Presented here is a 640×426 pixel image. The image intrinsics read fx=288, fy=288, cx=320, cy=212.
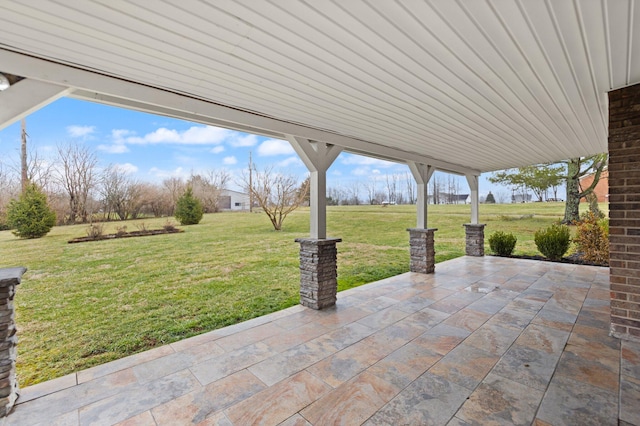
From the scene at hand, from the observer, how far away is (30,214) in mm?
4438

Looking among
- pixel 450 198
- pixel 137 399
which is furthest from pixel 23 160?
pixel 450 198

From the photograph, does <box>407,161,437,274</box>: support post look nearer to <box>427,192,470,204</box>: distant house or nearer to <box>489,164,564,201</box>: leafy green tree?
<box>489,164,564,201</box>: leafy green tree

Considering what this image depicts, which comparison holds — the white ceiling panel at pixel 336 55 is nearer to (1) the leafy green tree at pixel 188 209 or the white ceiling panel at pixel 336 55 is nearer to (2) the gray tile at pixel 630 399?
(2) the gray tile at pixel 630 399

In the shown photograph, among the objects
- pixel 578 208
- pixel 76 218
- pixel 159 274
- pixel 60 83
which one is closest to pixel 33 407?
pixel 60 83

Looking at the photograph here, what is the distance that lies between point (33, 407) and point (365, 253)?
24.3 ft

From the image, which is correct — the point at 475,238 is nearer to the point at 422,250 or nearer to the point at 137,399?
the point at 422,250

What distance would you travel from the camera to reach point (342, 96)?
2.75 metres

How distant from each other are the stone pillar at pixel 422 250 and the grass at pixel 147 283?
84cm

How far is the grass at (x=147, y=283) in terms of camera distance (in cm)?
360

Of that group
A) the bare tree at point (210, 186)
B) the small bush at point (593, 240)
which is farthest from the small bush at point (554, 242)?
the bare tree at point (210, 186)

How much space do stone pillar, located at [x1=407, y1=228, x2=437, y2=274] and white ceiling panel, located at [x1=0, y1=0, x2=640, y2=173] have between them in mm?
3125

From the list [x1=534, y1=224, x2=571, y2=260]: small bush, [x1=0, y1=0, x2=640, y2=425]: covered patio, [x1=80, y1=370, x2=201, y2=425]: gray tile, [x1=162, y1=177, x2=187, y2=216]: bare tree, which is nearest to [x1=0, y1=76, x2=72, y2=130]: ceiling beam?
[x1=0, y1=0, x2=640, y2=425]: covered patio

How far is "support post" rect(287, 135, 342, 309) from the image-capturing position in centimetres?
413

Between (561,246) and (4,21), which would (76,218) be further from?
(561,246)
